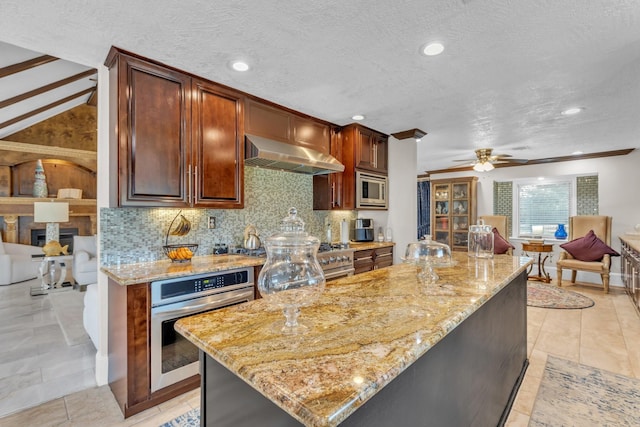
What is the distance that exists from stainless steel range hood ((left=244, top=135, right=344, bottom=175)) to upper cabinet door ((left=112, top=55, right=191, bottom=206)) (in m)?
0.58

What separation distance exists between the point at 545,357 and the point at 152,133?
3838 mm

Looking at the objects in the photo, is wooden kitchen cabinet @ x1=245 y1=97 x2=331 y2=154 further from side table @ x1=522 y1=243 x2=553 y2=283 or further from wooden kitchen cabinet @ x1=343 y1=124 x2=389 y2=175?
side table @ x1=522 y1=243 x2=553 y2=283

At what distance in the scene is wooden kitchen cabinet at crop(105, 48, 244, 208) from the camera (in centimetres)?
214

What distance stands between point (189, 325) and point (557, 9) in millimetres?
2323

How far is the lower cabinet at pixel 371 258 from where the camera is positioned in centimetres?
354

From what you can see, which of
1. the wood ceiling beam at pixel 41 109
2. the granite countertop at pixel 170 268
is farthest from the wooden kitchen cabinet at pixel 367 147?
the wood ceiling beam at pixel 41 109

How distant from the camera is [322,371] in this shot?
726mm

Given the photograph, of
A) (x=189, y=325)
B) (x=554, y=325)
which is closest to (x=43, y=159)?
(x=189, y=325)

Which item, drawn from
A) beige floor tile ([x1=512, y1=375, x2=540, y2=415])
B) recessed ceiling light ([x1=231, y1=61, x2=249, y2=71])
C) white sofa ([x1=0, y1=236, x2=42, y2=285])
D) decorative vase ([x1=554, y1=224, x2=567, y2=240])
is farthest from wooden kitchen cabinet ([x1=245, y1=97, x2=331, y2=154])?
white sofa ([x1=0, y1=236, x2=42, y2=285])

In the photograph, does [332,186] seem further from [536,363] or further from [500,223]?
[500,223]

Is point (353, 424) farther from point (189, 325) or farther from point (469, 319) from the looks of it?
point (469, 319)

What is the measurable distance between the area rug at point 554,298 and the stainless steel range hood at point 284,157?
348cm

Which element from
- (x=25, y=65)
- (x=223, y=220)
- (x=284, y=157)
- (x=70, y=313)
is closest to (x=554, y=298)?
(x=284, y=157)

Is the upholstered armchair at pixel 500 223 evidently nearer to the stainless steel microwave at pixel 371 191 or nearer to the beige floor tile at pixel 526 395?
the stainless steel microwave at pixel 371 191
